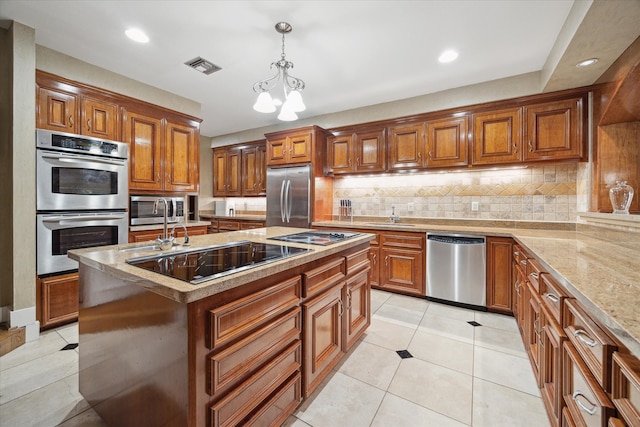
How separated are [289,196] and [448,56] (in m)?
2.77

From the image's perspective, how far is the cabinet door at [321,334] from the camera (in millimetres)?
1507

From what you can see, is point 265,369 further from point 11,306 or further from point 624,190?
point 624,190

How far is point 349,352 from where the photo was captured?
215cm

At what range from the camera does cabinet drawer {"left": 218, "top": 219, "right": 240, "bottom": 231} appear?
518 cm

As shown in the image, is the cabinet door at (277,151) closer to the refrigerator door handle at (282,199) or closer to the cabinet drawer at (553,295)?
the refrigerator door handle at (282,199)

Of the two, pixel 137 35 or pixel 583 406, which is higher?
pixel 137 35

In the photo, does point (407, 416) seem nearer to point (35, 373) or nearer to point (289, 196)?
point (35, 373)

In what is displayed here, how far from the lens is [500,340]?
2346 mm

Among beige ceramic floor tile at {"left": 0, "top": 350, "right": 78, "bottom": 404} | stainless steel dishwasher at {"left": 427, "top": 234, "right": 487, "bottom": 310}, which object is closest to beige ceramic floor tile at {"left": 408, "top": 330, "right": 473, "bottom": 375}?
stainless steel dishwasher at {"left": 427, "top": 234, "right": 487, "bottom": 310}

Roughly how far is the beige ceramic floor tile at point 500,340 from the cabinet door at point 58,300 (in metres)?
3.78

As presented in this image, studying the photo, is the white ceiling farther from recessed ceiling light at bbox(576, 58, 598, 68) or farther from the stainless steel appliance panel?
the stainless steel appliance panel

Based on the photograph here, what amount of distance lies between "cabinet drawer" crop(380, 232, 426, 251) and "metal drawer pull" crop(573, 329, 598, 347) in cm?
229

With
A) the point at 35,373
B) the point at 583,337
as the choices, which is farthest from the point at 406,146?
the point at 35,373

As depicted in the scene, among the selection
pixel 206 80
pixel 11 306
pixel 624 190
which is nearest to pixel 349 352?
pixel 624 190
